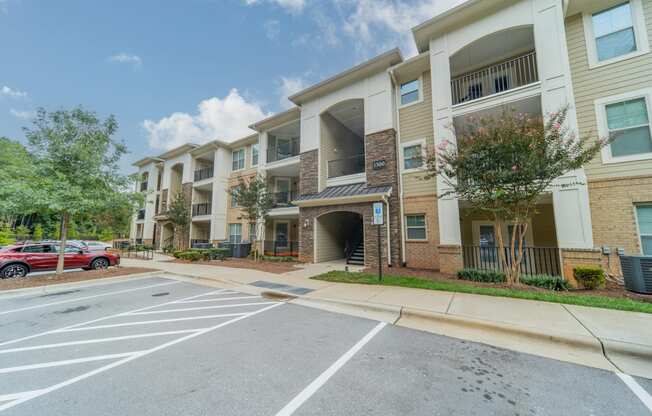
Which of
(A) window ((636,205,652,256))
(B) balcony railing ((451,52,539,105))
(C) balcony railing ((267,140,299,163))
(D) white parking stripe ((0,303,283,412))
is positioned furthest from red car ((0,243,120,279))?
(A) window ((636,205,652,256))

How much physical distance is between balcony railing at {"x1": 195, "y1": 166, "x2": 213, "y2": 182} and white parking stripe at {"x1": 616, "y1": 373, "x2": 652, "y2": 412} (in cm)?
2428

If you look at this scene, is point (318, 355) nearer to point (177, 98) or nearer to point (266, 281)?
point (266, 281)

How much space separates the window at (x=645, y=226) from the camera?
726 cm

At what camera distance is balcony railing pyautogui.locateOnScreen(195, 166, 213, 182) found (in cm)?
2208

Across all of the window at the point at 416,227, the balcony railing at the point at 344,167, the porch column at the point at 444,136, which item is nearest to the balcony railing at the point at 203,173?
the balcony railing at the point at 344,167

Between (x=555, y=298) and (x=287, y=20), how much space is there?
19.7m

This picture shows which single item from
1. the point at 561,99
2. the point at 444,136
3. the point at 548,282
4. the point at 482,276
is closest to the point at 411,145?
the point at 444,136

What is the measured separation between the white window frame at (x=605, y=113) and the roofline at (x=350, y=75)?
26.1 feet

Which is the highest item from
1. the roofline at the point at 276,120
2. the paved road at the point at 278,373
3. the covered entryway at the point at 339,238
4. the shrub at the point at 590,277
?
the roofline at the point at 276,120

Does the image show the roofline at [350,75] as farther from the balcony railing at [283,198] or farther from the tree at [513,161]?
the tree at [513,161]

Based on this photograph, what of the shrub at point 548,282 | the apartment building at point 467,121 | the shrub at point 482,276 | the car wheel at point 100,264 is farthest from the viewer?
the car wheel at point 100,264

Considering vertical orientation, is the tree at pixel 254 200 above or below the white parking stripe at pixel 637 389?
above

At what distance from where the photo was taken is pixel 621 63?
7.87m

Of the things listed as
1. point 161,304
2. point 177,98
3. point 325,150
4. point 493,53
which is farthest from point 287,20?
point 161,304
